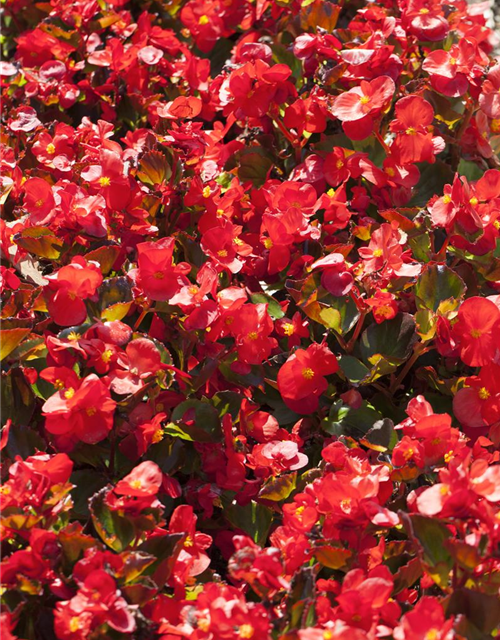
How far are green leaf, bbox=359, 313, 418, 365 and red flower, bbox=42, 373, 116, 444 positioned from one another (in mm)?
419

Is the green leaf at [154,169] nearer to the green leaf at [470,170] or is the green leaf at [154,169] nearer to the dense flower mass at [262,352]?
the dense flower mass at [262,352]

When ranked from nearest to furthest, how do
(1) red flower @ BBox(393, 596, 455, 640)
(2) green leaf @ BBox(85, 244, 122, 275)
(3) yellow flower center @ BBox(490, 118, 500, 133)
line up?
(1) red flower @ BBox(393, 596, 455, 640) → (2) green leaf @ BBox(85, 244, 122, 275) → (3) yellow flower center @ BBox(490, 118, 500, 133)

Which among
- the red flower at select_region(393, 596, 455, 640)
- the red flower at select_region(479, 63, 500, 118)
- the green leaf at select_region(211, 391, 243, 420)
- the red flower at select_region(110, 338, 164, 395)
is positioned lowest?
the green leaf at select_region(211, 391, 243, 420)

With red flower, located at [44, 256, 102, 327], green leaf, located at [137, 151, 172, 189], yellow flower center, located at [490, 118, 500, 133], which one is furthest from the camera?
yellow flower center, located at [490, 118, 500, 133]

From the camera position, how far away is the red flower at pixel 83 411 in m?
1.05

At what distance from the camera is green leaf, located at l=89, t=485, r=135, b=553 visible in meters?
0.96

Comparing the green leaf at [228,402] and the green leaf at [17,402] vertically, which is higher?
the green leaf at [17,402]

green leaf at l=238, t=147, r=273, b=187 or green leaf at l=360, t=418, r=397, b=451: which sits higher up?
green leaf at l=238, t=147, r=273, b=187

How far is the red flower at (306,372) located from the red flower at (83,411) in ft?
0.88

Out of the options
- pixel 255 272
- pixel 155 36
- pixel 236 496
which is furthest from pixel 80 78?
pixel 236 496

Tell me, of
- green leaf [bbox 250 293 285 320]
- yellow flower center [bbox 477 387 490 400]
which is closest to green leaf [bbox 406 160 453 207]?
green leaf [bbox 250 293 285 320]

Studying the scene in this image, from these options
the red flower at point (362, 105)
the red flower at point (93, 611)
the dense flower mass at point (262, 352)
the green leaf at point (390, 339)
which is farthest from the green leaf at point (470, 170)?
the red flower at point (93, 611)

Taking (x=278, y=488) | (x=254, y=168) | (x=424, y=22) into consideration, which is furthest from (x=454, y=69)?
(x=278, y=488)

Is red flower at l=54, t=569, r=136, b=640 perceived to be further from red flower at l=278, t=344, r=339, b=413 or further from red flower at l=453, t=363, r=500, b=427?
red flower at l=453, t=363, r=500, b=427
